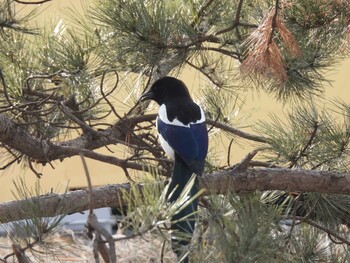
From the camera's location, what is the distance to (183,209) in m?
1.46

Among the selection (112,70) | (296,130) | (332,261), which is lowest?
(332,261)

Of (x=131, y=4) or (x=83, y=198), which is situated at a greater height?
(x=131, y=4)

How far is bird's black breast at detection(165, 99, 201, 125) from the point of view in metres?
2.13

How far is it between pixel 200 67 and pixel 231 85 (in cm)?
13

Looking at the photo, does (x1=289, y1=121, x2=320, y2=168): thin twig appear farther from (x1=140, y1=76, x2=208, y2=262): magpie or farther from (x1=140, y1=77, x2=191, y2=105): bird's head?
(x1=140, y1=77, x2=191, y2=105): bird's head

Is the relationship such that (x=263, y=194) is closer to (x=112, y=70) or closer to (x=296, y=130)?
(x=296, y=130)

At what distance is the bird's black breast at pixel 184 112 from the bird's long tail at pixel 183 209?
0.17 meters

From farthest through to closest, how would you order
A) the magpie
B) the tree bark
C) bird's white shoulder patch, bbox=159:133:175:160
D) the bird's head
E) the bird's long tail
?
the bird's head < bird's white shoulder patch, bbox=159:133:175:160 < the magpie < the tree bark < the bird's long tail

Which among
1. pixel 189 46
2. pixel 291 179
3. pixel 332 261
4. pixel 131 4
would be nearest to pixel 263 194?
pixel 291 179

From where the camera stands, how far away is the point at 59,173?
4145 mm

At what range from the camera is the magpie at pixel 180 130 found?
192cm

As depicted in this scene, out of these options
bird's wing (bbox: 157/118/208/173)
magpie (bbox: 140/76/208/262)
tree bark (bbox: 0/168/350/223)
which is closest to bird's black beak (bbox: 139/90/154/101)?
magpie (bbox: 140/76/208/262)

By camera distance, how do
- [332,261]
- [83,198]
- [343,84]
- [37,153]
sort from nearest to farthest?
[83,198]
[332,261]
[37,153]
[343,84]

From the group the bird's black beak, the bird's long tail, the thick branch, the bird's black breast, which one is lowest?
the bird's long tail
